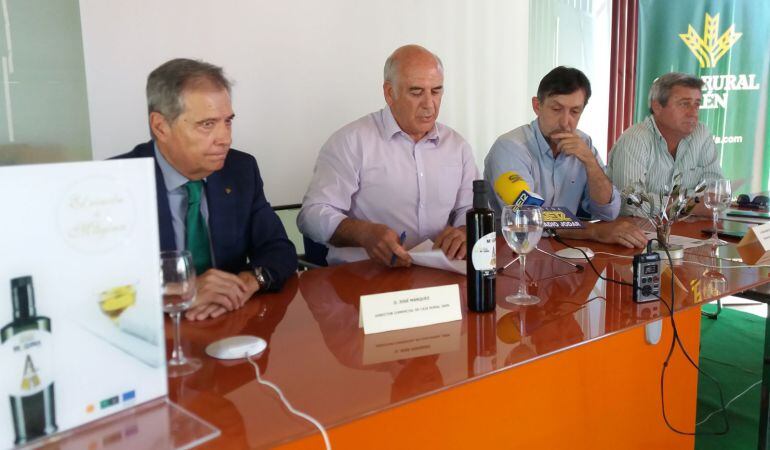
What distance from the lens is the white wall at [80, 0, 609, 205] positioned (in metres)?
2.64

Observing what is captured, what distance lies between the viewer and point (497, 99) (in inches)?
170

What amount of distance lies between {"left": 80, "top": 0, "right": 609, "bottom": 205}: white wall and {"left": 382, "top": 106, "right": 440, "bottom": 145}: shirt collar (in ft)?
2.56

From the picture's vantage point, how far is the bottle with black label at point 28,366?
750mm

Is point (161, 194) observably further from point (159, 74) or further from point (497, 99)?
point (497, 99)

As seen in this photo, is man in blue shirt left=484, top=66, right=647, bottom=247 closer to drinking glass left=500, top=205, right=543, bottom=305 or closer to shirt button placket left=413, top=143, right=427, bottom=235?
shirt button placket left=413, top=143, right=427, bottom=235

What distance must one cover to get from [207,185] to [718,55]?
15.6 ft

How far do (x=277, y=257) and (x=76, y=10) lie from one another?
1.61m

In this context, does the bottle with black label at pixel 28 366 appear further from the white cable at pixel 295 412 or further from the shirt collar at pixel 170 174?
the shirt collar at pixel 170 174

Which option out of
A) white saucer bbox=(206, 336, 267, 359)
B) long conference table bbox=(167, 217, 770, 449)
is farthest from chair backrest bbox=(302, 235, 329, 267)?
white saucer bbox=(206, 336, 267, 359)

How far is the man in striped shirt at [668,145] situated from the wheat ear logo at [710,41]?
1.86 metres

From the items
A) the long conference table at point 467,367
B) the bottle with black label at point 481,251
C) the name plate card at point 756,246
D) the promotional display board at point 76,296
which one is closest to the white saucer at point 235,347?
the long conference table at point 467,367

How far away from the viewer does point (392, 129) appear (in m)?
2.55

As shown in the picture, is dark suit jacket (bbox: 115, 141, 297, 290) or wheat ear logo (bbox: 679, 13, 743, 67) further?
wheat ear logo (bbox: 679, 13, 743, 67)

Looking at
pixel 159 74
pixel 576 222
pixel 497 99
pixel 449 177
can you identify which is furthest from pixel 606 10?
pixel 159 74
